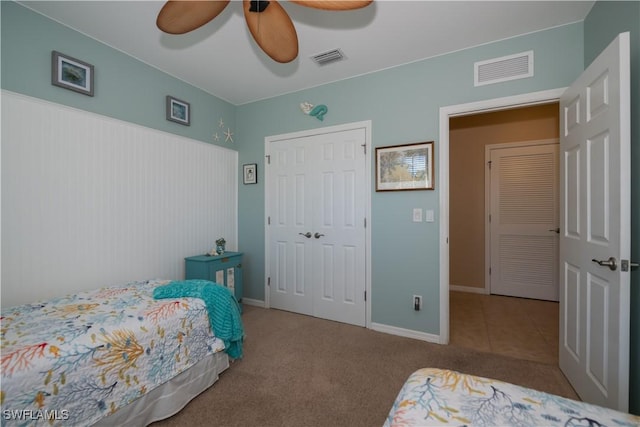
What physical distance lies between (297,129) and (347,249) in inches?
58.1

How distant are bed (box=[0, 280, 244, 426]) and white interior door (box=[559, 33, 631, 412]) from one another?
2.17m

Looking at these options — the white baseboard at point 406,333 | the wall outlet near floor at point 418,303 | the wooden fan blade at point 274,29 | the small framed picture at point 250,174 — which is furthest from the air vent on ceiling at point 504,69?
the small framed picture at point 250,174

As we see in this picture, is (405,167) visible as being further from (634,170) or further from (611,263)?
(611,263)

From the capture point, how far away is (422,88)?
8.46ft

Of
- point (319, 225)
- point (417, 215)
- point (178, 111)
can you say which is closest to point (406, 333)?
point (417, 215)

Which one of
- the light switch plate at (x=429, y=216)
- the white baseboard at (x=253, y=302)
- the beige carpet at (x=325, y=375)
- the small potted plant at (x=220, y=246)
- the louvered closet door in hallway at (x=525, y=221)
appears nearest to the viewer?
the beige carpet at (x=325, y=375)

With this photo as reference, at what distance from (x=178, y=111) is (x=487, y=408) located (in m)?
3.29

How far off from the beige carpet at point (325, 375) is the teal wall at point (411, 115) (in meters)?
0.37

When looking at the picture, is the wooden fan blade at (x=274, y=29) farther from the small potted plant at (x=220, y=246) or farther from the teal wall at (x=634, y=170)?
the small potted plant at (x=220, y=246)

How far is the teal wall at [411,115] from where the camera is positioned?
2186 mm

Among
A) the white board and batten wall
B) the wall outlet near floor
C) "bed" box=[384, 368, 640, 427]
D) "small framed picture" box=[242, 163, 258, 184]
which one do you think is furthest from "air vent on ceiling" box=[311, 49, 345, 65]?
"bed" box=[384, 368, 640, 427]

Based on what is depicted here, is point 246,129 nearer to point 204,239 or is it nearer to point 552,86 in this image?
point 204,239

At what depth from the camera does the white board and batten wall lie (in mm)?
1855

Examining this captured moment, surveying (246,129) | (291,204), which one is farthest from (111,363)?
(246,129)
